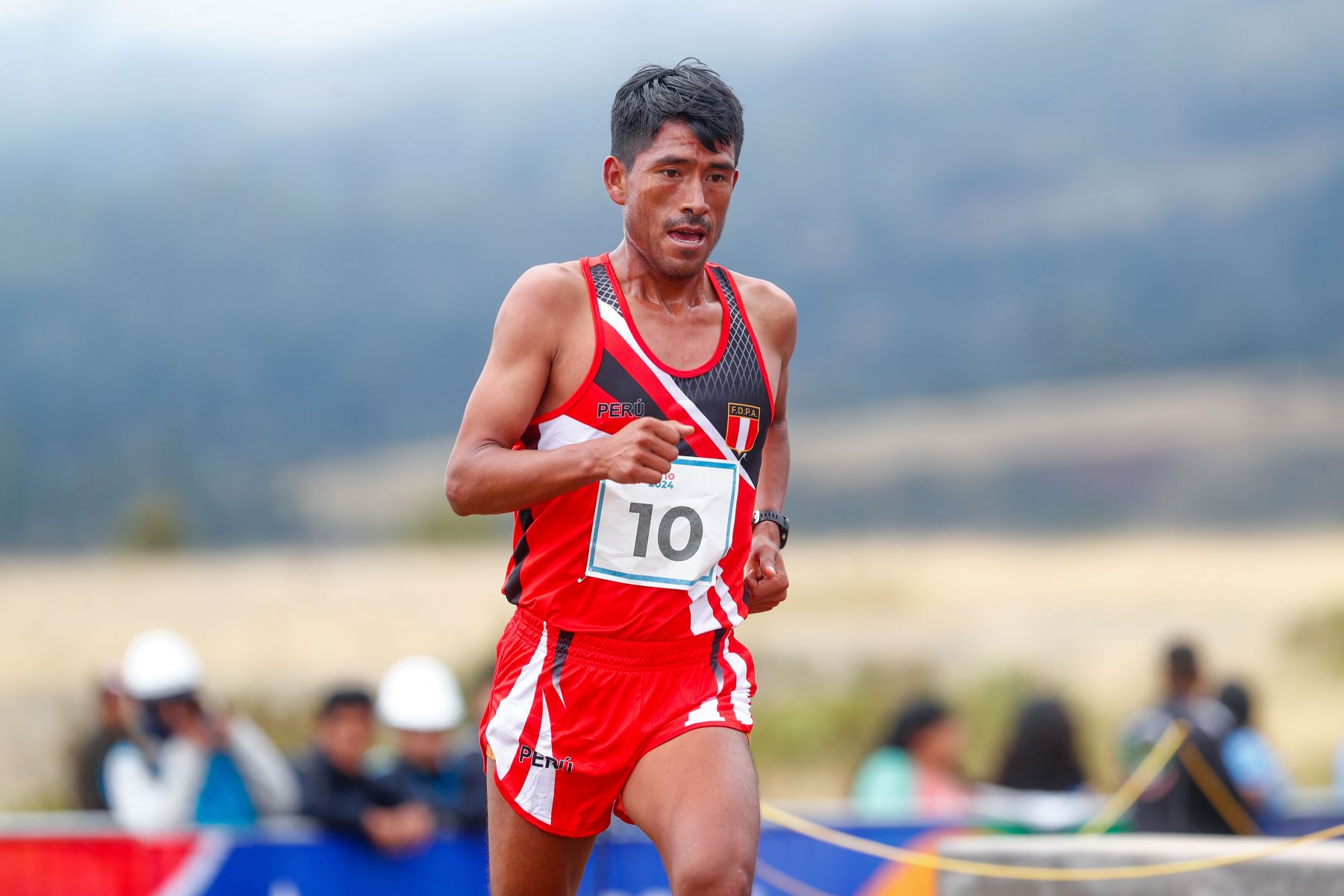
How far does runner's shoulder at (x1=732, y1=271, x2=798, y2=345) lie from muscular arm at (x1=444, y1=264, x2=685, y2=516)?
502mm

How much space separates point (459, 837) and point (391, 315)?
455 inches

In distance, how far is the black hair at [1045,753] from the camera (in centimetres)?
796

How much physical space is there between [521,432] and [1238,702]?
6502mm

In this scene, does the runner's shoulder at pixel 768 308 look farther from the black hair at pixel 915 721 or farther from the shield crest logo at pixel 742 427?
the black hair at pixel 915 721

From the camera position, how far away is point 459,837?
6504 millimetres

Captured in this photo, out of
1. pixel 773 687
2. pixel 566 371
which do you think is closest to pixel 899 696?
pixel 773 687

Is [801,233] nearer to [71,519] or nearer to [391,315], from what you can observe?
[391,315]

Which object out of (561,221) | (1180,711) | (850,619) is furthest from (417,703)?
(561,221)

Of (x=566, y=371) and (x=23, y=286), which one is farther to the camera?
(x=23, y=286)

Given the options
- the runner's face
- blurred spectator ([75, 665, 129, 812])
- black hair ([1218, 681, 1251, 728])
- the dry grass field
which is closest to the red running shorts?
the runner's face

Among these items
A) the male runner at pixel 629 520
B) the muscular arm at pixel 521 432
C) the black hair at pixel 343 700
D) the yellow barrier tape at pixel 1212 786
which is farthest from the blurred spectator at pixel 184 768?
the yellow barrier tape at pixel 1212 786

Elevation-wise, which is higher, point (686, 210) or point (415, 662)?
point (686, 210)

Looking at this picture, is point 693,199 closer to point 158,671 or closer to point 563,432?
point 563,432

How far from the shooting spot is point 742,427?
3.92m
